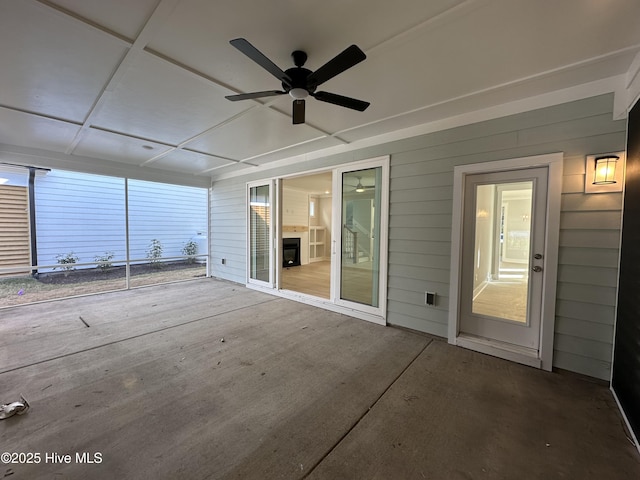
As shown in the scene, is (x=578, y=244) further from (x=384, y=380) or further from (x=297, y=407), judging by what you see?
(x=297, y=407)

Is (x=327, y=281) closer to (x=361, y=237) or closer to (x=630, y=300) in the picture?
(x=361, y=237)

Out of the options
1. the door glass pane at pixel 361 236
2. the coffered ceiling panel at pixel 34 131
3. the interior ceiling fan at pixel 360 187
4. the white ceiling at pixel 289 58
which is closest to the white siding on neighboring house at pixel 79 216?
the coffered ceiling panel at pixel 34 131

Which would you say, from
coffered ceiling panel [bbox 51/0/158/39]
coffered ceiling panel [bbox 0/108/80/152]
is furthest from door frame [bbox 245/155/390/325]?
coffered ceiling panel [bbox 0/108/80/152]

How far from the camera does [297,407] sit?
6.34 feet

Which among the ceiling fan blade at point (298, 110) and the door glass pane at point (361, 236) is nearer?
the ceiling fan blade at point (298, 110)

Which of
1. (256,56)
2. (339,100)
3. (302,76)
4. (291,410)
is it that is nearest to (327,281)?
(291,410)

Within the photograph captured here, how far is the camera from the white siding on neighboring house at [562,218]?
2236mm

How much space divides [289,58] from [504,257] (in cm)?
314

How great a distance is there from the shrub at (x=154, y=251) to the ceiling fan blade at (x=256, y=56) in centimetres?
601

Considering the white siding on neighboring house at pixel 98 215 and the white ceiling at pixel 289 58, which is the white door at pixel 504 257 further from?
the white siding on neighboring house at pixel 98 215

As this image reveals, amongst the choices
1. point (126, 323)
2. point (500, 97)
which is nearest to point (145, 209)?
point (126, 323)

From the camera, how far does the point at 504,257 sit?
303 centimetres

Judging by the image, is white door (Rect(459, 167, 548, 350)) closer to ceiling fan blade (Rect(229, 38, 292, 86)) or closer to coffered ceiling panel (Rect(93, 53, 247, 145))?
ceiling fan blade (Rect(229, 38, 292, 86))

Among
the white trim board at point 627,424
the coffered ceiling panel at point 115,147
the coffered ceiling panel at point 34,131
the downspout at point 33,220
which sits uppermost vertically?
the coffered ceiling panel at point 115,147
